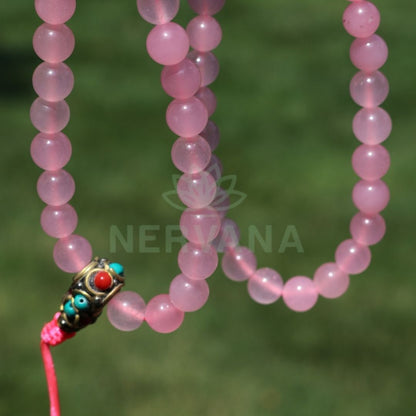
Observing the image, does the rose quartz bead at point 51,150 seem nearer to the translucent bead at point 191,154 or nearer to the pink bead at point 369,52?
the translucent bead at point 191,154

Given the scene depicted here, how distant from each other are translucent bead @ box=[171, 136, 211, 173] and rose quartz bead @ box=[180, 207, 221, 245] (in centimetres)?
7

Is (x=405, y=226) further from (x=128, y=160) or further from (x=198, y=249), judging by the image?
(x=198, y=249)

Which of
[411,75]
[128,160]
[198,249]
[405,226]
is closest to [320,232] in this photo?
[405,226]

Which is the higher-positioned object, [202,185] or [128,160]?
[128,160]

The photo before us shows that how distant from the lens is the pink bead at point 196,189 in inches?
52.1

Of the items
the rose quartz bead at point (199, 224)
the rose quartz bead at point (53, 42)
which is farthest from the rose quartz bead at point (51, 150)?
the rose quartz bead at point (199, 224)

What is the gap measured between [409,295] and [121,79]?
6.22 feet

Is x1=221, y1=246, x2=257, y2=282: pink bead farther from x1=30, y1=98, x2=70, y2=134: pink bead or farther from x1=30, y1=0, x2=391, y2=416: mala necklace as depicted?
x1=30, y1=98, x2=70, y2=134: pink bead

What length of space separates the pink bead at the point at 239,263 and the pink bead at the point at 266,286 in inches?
1.0

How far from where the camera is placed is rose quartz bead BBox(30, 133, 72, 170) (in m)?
1.37

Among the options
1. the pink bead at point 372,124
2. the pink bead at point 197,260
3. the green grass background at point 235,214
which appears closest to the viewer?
the pink bead at point 197,260

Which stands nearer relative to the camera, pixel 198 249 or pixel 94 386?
pixel 198 249

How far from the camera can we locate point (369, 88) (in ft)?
4.80

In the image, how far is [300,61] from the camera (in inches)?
162
